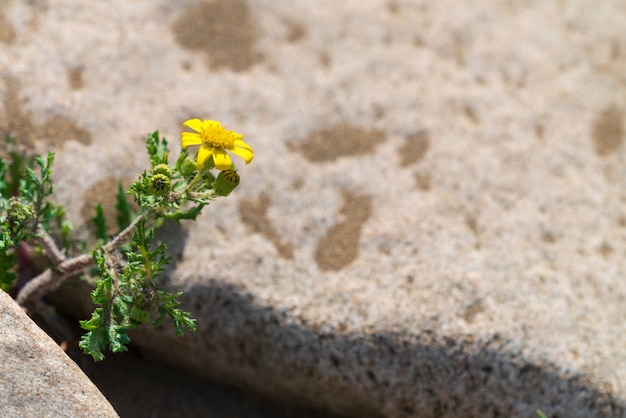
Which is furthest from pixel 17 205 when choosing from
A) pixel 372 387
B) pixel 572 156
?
pixel 572 156

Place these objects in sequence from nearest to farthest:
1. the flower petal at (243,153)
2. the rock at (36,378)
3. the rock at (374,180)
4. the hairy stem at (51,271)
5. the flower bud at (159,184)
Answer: the rock at (36,378) → the flower bud at (159,184) → the flower petal at (243,153) → the hairy stem at (51,271) → the rock at (374,180)

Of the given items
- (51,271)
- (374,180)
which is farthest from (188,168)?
(374,180)

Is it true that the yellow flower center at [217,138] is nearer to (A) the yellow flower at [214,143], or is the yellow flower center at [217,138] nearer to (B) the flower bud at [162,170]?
(A) the yellow flower at [214,143]

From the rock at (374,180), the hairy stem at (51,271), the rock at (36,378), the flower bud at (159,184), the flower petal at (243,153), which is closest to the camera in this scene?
the rock at (36,378)

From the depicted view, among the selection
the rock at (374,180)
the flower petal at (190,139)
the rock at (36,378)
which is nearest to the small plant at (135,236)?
the flower petal at (190,139)

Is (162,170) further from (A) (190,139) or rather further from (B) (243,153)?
(B) (243,153)

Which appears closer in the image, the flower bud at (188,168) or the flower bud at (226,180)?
the flower bud at (226,180)

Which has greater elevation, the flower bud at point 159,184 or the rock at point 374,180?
the rock at point 374,180
